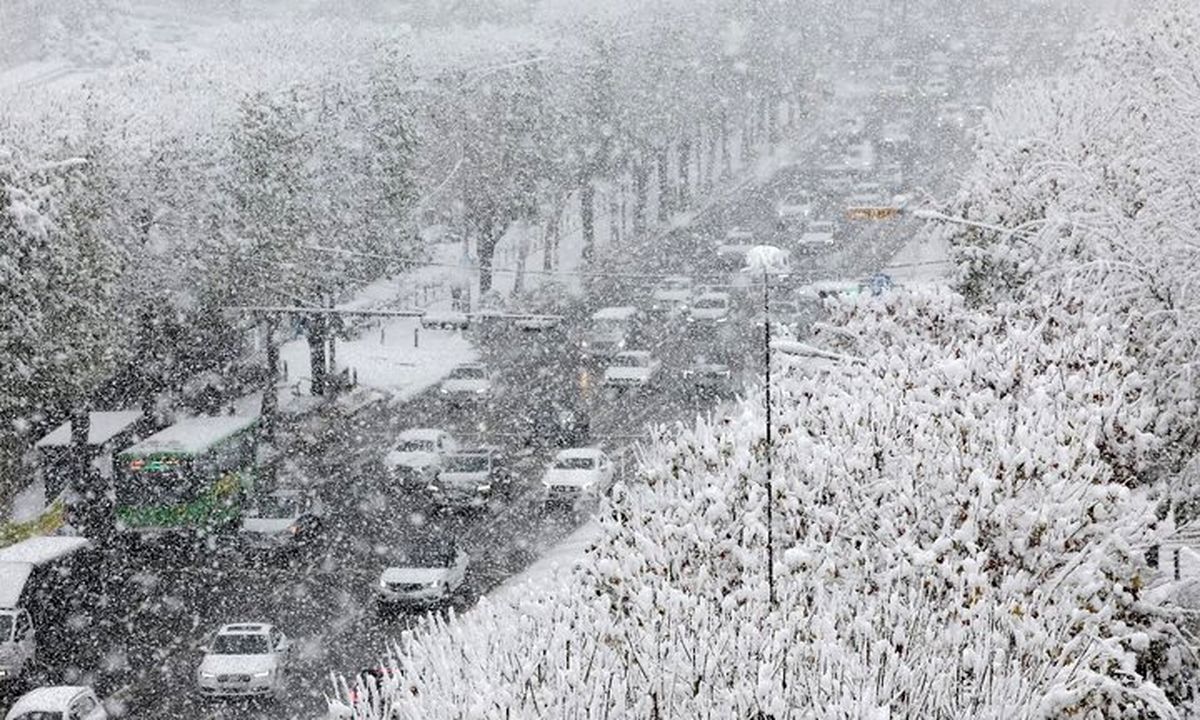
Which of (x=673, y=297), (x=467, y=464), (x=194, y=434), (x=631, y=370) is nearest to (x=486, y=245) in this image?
(x=673, y=297)

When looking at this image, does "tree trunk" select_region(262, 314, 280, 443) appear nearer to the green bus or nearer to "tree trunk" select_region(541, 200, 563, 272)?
the green bus

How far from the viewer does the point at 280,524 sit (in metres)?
34.8

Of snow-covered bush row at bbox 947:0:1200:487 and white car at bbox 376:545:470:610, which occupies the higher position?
snow-covered bush row at bbox 947:0:1200:487

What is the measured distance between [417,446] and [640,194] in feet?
134

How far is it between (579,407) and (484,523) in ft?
40.3

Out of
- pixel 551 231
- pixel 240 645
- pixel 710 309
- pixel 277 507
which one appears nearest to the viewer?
pixel 240 645

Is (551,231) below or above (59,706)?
above

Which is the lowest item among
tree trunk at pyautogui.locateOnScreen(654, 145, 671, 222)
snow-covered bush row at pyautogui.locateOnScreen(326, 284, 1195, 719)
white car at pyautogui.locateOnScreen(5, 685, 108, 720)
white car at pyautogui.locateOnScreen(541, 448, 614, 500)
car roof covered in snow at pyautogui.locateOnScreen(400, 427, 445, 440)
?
white car at pyautogui.locateOnScreen(541, 448, 614, 500)

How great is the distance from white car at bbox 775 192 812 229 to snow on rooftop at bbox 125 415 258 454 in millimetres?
43977

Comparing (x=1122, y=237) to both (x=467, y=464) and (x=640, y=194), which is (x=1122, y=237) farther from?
(x=640, y=194)

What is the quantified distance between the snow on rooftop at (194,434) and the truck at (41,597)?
3.59m

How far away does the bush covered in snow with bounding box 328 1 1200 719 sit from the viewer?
10.2m

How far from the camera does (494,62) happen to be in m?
66.1

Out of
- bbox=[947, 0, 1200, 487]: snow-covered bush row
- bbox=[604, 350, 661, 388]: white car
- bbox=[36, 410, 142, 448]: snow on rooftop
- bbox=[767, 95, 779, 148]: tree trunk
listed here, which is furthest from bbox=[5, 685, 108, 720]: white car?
bbox=[767, 95, 779, 148]: tree trunk
